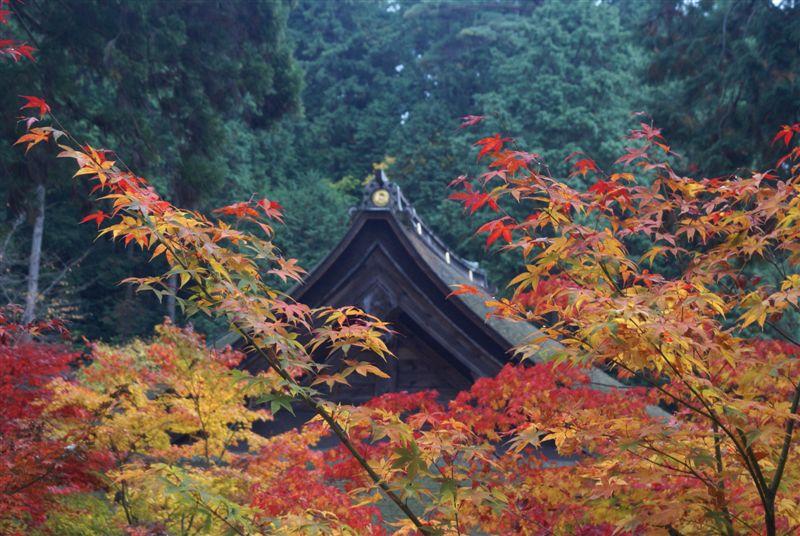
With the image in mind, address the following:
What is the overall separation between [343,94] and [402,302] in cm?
2679

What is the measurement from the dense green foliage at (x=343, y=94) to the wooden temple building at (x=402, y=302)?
3136 millimetres

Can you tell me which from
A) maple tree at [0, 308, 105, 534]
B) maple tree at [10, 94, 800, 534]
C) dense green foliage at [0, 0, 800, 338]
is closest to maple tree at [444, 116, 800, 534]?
maple tree at [10, 94, 800, 534]

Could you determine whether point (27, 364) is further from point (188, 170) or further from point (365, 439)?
point (188, 170)

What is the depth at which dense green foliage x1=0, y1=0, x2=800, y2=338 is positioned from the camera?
984 cm

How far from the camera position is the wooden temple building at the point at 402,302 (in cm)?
782

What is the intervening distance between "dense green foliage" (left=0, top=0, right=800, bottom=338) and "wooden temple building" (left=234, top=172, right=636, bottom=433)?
3136mm

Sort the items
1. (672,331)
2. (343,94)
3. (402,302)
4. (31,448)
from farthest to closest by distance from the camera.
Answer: (343,94) → (402,302) → (31,448) → (672,331)

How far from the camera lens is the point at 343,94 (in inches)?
1320

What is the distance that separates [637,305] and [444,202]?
71.1ft

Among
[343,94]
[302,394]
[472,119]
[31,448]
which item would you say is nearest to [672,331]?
[302,394]

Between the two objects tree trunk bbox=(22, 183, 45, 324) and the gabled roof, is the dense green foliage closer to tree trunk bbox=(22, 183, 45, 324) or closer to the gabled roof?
tree trunk bbox=(22, 183, 45, 324)

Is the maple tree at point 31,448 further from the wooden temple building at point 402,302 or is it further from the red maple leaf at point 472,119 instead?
the wooden temple building at point 402,302

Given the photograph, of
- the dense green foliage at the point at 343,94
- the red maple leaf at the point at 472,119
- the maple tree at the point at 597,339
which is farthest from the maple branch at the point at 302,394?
the dense green foliage at the point at 343,94

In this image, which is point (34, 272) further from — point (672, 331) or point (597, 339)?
point (672, 331)
